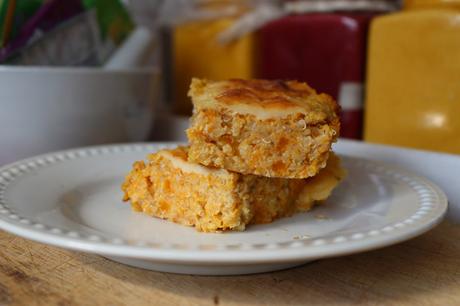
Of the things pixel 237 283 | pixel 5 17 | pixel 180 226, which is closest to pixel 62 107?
pixel 5 17

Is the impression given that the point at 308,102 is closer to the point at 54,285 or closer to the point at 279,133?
the point at 279,133

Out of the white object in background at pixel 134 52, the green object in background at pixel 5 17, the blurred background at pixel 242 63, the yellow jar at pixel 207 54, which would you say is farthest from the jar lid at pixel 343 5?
the green object in background at pixel 5 17

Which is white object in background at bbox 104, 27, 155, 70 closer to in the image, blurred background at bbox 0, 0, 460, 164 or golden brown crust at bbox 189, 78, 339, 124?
blurred background at bbox 0, 0, 460, 164

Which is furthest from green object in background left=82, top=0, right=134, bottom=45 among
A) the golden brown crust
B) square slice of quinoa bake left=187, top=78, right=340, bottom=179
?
square slice of quinoa bake left=187, top=78, right=340, bottom=179

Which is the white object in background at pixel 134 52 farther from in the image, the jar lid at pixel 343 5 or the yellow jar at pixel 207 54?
the jar lid at pixel 343 5

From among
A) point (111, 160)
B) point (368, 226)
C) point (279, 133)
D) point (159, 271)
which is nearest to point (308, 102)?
point (279, 133)
